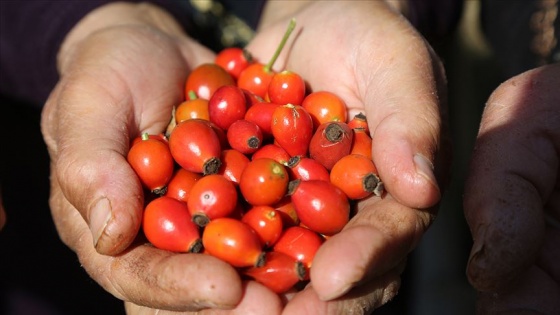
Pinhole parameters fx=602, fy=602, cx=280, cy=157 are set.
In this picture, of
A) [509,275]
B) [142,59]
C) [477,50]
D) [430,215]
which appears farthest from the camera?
[477,50]

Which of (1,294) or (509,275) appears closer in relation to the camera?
(509,275)

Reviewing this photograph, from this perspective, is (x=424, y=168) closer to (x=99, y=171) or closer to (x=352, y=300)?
(x=352, y=300)

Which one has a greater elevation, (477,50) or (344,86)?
(344,86)

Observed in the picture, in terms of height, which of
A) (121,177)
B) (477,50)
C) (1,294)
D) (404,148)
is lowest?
Answer: (1,294)

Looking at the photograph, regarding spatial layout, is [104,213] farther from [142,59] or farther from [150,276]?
[142,59]

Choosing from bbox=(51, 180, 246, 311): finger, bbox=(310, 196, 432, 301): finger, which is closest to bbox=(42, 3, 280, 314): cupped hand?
bbox=(51, 180, 246, 311): finger

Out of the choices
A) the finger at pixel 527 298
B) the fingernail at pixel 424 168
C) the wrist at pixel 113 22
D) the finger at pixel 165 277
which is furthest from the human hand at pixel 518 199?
the wrist at pixel 113 22

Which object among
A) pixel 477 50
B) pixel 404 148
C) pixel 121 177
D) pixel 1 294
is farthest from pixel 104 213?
pixel 477 50

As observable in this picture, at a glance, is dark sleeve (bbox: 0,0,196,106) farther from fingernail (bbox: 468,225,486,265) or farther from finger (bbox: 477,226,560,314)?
finger (bbox: 477,226,560,314)
